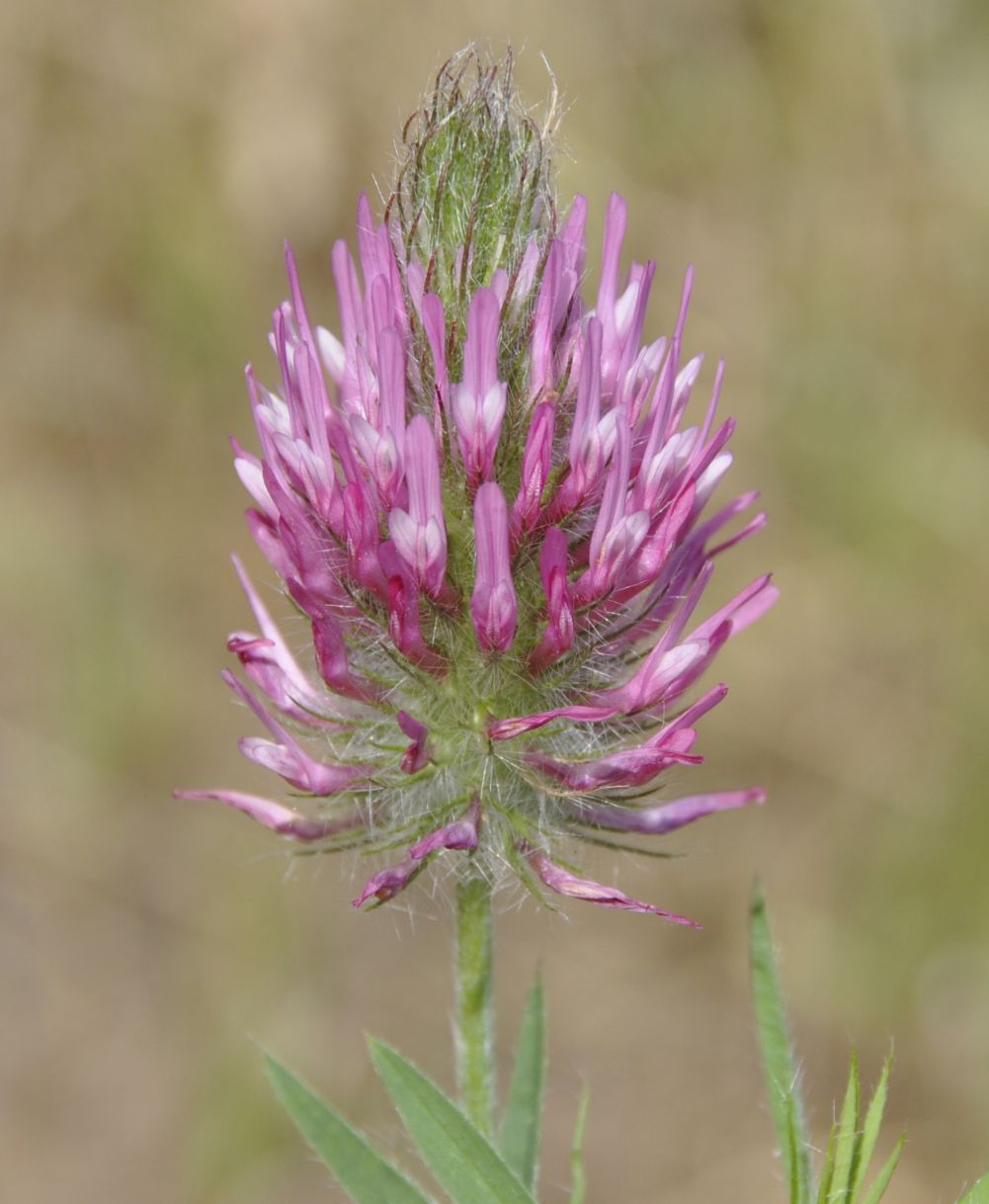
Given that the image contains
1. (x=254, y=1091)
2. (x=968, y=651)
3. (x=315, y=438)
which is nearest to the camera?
(x=315, y=438)

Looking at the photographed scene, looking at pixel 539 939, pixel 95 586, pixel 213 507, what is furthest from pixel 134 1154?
pixel 213 507

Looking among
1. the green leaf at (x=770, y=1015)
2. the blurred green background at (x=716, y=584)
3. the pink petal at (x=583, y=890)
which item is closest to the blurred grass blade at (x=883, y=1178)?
the green leaf at (x=770, y=1015)

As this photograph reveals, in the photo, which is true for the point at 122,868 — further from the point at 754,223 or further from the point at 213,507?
the point at 754,223

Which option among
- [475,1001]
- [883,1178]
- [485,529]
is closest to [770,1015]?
[883,1178]

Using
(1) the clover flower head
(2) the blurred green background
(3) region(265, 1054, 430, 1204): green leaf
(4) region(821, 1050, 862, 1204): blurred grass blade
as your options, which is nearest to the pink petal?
(1) the clover flower head

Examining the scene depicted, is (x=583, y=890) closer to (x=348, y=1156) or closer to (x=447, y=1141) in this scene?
(x=447, y=1141)

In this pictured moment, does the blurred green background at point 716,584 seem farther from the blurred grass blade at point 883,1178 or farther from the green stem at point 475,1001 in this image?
the blurred grass blade at point 883,1178
